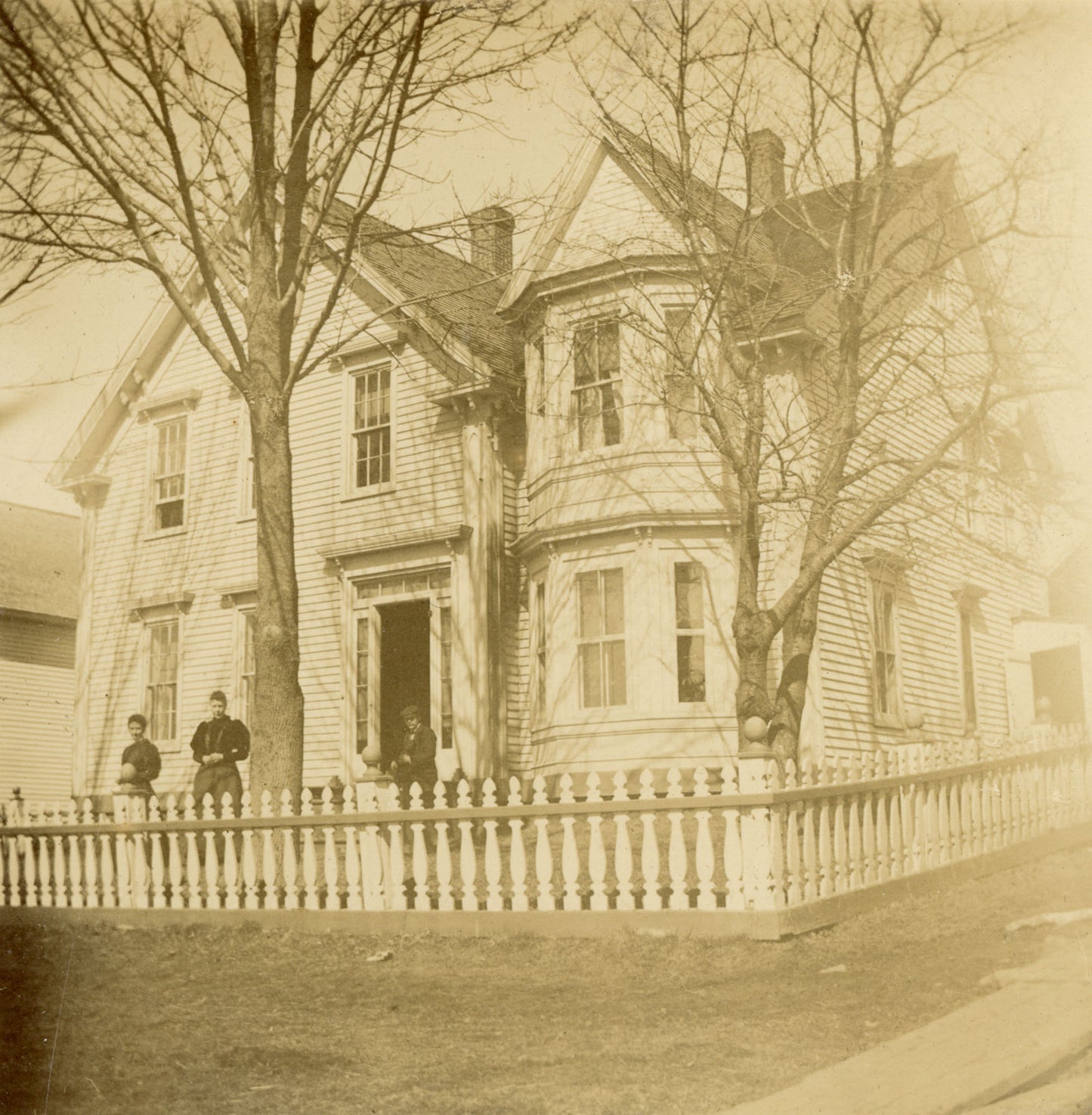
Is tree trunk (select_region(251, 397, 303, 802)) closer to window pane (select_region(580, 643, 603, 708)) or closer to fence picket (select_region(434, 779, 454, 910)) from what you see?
fence picket (select_region(434, 779, 454, 910))

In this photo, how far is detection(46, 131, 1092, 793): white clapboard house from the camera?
1570 centimetres

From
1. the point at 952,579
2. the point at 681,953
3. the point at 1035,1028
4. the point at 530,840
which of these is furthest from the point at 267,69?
the point at 952,579

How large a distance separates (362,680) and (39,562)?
15102 mm

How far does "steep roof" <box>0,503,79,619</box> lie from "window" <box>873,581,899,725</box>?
17353mm

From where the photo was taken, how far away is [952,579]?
20062mm

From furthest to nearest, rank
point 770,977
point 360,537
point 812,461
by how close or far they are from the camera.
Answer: point 360,537
point 812,461
point 770,977

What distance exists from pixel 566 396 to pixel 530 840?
599cm

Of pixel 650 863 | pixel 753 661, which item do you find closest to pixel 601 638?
pixel 753 661

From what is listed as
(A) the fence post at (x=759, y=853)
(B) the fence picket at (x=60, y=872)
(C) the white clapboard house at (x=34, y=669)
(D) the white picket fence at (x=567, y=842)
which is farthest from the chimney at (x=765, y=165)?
(C) the white clapboard house at (x=34, y=669)

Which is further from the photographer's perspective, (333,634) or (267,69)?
(333,634)

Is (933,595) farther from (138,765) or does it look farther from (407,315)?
(138,765)

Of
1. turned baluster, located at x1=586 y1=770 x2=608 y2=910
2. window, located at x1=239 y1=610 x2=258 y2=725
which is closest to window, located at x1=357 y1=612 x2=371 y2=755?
window, located at x1=239 y1=610 x2=258 y2=725

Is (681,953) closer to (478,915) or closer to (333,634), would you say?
(478,915)

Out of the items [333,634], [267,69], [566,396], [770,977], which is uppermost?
[267,69]
